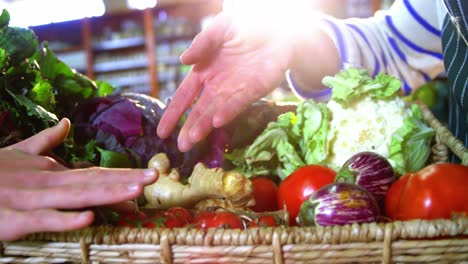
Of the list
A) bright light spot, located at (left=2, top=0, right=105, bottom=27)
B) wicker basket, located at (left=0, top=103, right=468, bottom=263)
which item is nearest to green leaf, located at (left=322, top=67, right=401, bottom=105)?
wicker basket, located at (left=0, top=103, right=468, bottom=263)

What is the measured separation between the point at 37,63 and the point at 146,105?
0.23 metres

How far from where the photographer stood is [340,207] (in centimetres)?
62

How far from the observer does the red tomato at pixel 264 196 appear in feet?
2.85

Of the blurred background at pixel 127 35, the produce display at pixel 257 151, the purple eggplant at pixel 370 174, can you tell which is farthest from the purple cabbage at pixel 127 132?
the blurred background at pixel 127 35

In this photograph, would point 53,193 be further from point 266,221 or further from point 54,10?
point 54,10

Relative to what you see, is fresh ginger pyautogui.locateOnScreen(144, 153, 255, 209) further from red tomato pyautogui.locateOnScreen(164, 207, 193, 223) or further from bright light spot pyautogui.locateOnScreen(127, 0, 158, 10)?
bright light spot pyautogui.locateOnScreen(127, 0, 158, 10)

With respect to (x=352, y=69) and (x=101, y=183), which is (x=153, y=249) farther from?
(x=352, y=69)

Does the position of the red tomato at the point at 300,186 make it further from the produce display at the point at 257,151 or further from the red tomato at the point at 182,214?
the red tomato at the point at 182,214

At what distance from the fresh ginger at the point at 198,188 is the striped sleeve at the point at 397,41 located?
1.38 feet

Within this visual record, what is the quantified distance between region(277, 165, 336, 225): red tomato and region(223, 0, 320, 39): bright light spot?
0.35 metres

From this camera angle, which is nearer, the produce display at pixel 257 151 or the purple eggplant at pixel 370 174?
the produce display at pixel 257 151

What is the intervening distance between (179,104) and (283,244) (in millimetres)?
511

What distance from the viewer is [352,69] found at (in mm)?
1019

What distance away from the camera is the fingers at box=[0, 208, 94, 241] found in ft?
1.76
